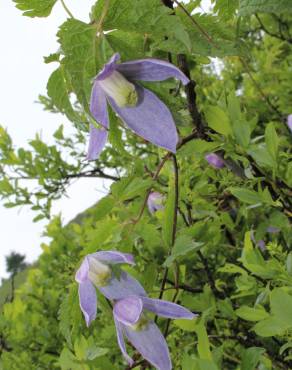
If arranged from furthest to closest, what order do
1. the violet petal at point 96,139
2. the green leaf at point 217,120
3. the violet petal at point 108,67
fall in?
the green leaf at point 217,120 → the violet petal at point 96,139 → the violet petal at point 108,67

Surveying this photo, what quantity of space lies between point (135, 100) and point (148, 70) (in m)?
0.03

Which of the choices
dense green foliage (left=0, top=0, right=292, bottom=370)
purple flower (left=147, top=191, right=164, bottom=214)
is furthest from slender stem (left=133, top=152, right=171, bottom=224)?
purple flower (left=147, top=191, right=164, bottom=214)

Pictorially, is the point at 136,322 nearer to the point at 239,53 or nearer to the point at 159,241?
the point at 159,241

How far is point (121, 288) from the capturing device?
1.74ft

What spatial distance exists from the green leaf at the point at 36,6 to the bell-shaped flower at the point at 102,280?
0.24 meters

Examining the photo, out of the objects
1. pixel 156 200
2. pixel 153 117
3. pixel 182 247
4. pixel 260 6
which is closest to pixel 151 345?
pixel 182 247

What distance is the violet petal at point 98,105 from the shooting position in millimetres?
390

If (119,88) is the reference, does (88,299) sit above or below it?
below

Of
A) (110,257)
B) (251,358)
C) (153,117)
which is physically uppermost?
(153,117)

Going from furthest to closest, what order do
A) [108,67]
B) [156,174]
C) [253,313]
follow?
[253,313] → [156,174] → [108,67]

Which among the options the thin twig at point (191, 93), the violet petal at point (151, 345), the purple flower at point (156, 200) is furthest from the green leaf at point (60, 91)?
the purple flower at point (156, 200)

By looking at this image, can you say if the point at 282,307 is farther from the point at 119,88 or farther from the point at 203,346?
the point at 119,88

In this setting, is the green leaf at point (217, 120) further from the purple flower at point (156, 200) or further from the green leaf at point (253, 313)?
the purple flower at point (156, 200)

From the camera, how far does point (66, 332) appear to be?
0.54 m
